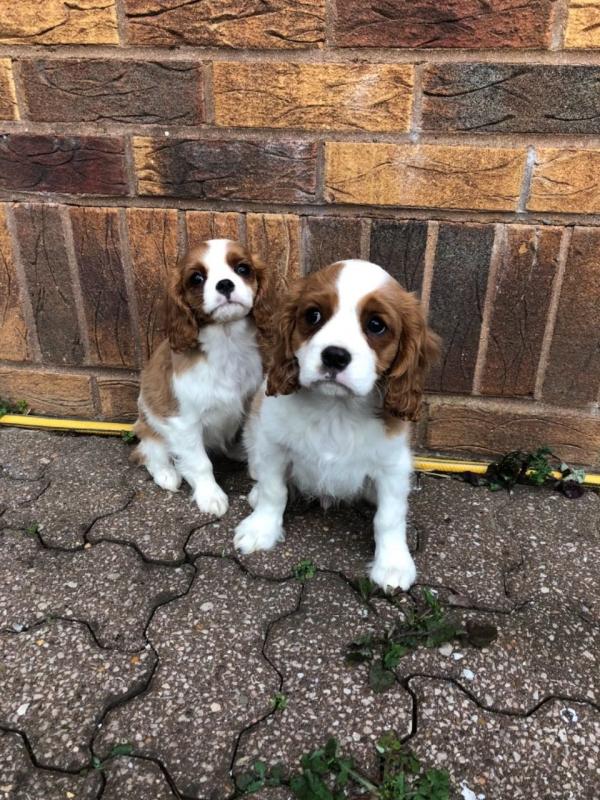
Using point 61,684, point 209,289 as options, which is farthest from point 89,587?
point 209,289

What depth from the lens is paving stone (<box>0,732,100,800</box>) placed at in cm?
154

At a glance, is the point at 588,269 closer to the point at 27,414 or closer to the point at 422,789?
the point at 422,789

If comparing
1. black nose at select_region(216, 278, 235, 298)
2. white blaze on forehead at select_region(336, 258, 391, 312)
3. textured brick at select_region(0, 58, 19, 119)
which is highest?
textured brick at select_region(0, 58, 19, 119)

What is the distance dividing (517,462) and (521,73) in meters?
1.59

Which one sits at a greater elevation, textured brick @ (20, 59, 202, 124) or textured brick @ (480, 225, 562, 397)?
textured brick @ (20, 59, 202, 124)

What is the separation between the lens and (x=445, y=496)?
8.98ft

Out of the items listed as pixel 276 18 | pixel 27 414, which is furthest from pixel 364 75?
pixel 27 414

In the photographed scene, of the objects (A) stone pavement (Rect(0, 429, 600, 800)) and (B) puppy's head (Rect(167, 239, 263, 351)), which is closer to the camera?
(A) stone pavement (Rect(0, 429, 600, 800))

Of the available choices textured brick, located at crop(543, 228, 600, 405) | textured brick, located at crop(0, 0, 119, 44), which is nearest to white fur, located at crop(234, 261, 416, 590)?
textured brick, located at crop(543, 228, 600, 405)

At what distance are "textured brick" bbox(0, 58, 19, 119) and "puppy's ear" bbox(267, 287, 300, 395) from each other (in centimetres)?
159

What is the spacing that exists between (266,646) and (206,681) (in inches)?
8.6

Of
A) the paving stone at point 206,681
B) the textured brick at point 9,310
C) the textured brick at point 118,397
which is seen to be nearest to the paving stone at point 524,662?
the paving stone at point 206,681

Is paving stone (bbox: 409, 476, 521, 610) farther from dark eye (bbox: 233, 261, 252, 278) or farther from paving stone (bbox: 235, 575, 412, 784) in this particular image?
dark eye (bbox: 233, 261, 252, 278)

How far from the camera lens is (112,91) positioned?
99.1 inches
